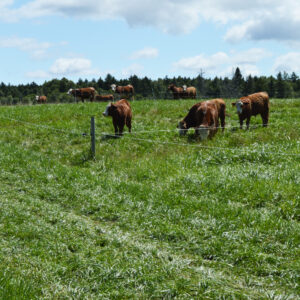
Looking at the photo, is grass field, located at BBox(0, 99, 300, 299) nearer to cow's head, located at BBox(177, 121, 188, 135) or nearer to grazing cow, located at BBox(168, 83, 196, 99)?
cow's head, located at BBox(177, 121, 188, 135)

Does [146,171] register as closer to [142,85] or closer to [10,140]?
[10,140]

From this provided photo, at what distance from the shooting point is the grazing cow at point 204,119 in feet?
46.0

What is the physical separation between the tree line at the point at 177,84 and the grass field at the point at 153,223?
63538 millimetres

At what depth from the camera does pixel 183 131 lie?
15.5 m

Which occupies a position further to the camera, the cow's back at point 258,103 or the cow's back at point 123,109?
the cow's back at point 258,103

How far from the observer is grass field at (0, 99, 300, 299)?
189 inches

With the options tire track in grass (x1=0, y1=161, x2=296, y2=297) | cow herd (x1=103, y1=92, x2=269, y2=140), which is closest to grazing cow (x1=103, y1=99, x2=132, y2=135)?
cow herd (x1=103, y1=92, x2=269, y2=140)

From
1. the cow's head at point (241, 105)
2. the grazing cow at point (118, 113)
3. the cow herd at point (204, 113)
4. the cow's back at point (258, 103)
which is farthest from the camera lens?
the cow's back at point (258, 103)

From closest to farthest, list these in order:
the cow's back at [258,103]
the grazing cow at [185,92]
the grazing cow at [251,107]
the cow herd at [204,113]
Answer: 1. the cow herd at [204,113]
2. the grazing cow at [251,107]
3. the cow's back at [258,103]
4. the grazing cow at [185,92]

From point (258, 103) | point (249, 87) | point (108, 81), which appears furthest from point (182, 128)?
point (108, 81)

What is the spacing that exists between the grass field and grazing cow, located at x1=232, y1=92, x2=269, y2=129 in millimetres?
3266

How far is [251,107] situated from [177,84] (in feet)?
378

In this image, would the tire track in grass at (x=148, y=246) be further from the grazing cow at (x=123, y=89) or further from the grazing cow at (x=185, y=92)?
the grazing cow at (x=123, y=89)

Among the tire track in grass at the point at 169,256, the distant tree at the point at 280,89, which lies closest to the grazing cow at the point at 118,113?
the tire track in grass at the point at 169,256
